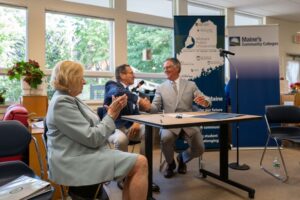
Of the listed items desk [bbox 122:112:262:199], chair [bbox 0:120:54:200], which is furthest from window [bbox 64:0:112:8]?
chair [bbox 0:120:54:200]

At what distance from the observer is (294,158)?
158 inches

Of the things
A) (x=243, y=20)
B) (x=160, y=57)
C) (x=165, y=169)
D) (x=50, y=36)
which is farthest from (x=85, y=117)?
(x=243, y=20)

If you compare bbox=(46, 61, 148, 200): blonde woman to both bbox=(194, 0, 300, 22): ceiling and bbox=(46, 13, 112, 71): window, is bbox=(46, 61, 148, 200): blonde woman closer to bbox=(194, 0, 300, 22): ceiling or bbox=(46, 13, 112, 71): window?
bbox=(46, 13, 112, 71): window

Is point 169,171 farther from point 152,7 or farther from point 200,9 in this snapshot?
point 200,9

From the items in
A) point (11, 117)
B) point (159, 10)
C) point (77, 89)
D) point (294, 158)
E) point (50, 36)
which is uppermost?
point (159, 10)

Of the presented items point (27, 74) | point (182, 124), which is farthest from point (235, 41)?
point (27, 74)

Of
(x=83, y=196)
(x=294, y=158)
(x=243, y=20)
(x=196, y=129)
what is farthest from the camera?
(x=243, y=20)

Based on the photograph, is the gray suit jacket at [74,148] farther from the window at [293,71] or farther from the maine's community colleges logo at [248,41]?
the window at [293,71]

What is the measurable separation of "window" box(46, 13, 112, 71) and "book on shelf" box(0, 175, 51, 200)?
294 cm

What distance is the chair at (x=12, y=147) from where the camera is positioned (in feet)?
5.85

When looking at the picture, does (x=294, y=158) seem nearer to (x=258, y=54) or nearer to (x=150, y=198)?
(x=258, y=54)

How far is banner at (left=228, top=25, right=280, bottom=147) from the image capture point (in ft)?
14.7

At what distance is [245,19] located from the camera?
670 centimetres

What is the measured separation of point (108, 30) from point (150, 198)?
3223mm
